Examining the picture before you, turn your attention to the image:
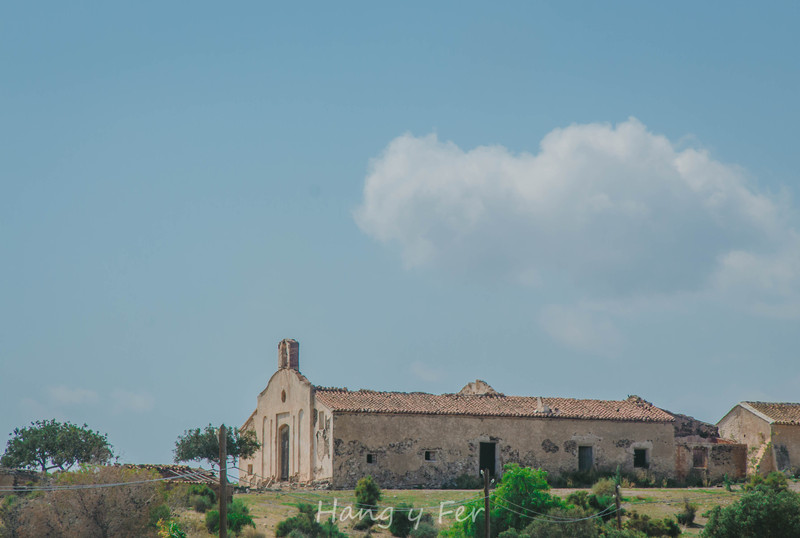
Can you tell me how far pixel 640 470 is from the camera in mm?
44688

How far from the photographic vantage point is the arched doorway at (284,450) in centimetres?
4491

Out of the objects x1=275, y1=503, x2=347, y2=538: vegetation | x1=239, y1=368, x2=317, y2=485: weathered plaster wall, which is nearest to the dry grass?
x1=275, y1=503, x2=347, y2=538: vegetation

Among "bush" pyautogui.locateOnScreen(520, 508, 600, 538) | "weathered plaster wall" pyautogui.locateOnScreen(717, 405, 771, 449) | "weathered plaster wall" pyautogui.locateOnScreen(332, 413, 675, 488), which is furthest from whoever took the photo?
"weathered plaster wall" pyautogui.locateOnScreen(717, 405, 771, 449)

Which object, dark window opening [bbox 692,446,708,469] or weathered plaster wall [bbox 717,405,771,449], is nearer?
dark window opening [bbox 692,446,708,469]

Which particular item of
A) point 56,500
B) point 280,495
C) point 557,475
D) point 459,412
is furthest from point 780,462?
point 56,500

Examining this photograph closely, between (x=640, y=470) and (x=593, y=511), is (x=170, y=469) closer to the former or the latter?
(x=593, y=511)

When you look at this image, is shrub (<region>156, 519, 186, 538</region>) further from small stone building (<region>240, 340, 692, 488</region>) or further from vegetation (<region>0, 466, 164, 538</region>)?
→ small stone building (<region>240, 340, 692, 488</region>)

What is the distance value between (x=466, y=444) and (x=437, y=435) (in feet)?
4.43

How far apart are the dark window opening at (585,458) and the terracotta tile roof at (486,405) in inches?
56.8

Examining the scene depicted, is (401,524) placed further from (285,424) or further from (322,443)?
(285,424)

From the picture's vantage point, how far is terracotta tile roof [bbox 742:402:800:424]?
46.7 meters

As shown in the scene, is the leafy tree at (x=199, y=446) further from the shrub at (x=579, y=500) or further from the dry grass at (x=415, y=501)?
the shrub at (x=579, y=500)

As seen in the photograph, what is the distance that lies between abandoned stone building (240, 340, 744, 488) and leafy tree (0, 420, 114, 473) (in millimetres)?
9677

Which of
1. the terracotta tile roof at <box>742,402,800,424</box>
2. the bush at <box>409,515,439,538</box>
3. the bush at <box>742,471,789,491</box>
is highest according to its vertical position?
the terracotta tile roof at <box>742,402,800,424</box>
